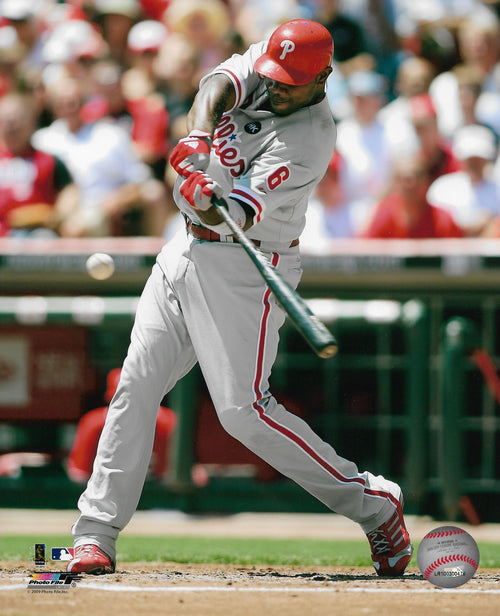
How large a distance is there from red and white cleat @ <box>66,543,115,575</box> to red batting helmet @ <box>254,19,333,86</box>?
5.66 feet

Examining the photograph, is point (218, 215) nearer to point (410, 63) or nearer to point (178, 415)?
point (178, 415)

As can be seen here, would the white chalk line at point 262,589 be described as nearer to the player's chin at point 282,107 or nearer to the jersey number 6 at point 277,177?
the jersey number 6 at point 277,177

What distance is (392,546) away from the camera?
4.40 metres

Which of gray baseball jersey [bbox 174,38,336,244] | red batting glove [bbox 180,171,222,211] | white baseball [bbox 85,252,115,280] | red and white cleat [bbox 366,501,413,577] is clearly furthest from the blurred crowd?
red batting glove [bbox 180,171,222,211]

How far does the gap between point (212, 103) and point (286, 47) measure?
314mm

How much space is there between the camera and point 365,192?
8.12 metres

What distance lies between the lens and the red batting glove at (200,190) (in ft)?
12.9

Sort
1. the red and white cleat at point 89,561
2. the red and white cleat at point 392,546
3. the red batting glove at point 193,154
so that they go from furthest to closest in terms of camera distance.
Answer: the red and white cleat at point 392,546 → the red and white cleat at point 89,561 → the red batting glove at point 193,154

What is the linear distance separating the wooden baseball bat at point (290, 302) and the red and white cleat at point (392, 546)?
958 millimetres

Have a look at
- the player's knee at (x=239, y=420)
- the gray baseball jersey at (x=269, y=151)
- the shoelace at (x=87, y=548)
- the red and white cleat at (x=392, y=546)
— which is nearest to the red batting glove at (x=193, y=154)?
the gray baseball jersey at (x=269, y=151)

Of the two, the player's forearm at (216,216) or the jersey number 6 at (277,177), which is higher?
the jersey number 6 at (277,177)

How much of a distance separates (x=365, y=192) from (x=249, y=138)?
3.94 metres

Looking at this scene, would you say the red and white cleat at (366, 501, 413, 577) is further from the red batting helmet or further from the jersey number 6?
the red batting helmet

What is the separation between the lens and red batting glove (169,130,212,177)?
402 centimetres
